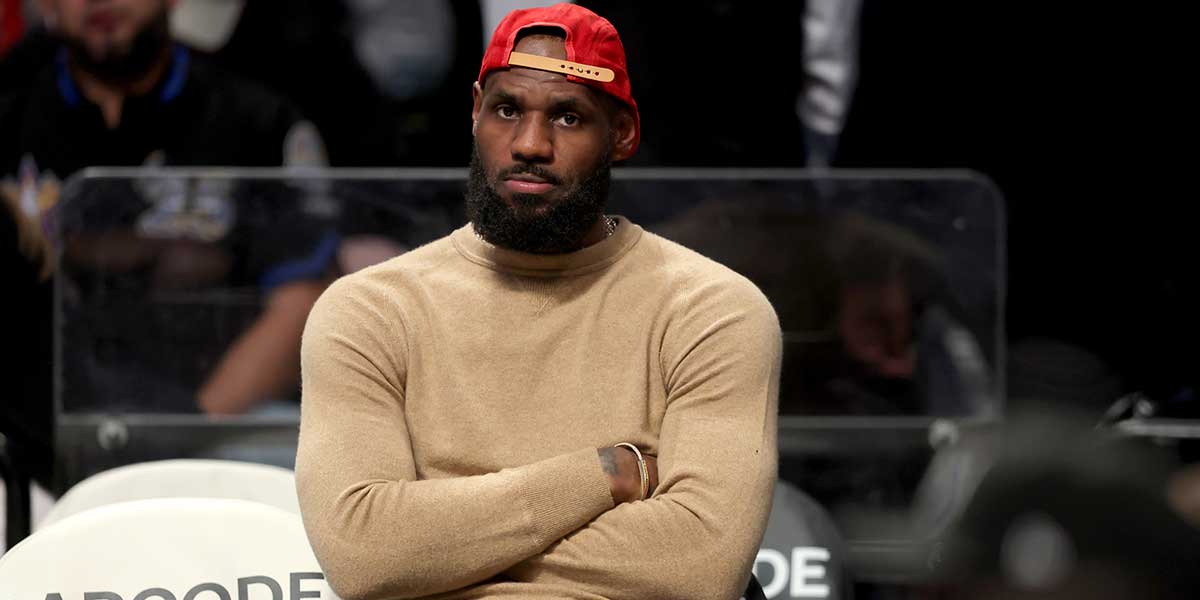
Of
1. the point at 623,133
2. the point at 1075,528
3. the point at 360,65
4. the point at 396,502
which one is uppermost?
the point at 623,133

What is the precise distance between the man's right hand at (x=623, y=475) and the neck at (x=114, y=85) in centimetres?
224

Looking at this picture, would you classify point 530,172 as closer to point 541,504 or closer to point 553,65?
point 553,65

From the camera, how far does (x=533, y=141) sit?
2775 millimetres

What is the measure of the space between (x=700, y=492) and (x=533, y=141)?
0.65 meters

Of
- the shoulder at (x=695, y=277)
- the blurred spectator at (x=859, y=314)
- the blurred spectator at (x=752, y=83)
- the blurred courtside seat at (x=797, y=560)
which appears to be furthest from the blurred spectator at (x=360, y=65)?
the shoulder at (x=695, y=277)

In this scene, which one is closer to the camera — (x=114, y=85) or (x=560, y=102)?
(x=560, y=102)

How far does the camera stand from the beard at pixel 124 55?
Answer: 14.5 ft

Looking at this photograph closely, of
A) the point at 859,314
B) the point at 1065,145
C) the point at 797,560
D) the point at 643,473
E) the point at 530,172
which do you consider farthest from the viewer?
the point at 1065,145

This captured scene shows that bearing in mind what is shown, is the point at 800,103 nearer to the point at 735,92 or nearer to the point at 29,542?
the point at 735,92

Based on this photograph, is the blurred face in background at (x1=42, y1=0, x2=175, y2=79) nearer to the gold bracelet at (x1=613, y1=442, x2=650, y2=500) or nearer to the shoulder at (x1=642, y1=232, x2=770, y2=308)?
the shoulder at (x1=642, y1=232, x2=770, y2=308)

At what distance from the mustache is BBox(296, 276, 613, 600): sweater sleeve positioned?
0.39m

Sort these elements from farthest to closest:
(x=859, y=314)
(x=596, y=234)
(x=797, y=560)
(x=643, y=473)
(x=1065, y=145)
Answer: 1. (x=1065, y=145)
2. (x=859, y=314)
3. (x=797, y=560)
4. (x=596, y=234)
5. (x=643, y=473)

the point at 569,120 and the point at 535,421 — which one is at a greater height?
the point at 569,120

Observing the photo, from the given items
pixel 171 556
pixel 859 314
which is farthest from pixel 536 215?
pixel 859 314
